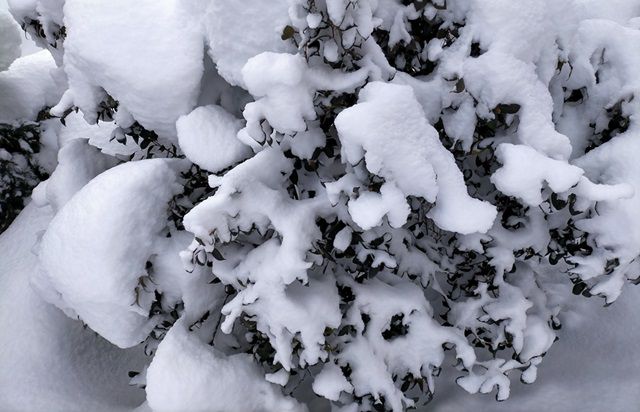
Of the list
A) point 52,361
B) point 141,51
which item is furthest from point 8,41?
point 141,51

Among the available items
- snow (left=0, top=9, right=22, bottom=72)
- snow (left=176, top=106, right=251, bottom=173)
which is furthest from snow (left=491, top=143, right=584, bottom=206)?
snow (left=0, top=9, right=22, bottom=72)

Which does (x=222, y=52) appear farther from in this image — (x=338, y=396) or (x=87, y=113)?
(x=338, y=396)

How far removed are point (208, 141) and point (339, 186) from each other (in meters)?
0.76

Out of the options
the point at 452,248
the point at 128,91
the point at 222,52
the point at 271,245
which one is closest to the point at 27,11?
the point at 128,91

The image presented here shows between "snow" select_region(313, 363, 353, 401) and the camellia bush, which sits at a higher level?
the camellia bush

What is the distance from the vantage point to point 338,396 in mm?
3139

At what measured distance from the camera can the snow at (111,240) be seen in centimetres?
A: 306

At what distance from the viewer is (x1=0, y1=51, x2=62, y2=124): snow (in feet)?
17.9

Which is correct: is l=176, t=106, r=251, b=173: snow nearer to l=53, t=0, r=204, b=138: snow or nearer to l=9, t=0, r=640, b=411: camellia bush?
l=9, t=0, r=640, b=411: camellia bush

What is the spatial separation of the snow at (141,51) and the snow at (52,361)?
1744 millimetres

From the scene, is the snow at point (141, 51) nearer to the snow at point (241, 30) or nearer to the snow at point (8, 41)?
the snow at point (241, 30)

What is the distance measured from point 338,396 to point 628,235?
169 cm

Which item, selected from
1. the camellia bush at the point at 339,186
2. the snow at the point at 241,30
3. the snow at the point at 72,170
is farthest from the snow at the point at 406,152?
the snow at the point at 72,170

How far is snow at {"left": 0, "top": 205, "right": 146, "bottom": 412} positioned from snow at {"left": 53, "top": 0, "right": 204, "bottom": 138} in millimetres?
1744
